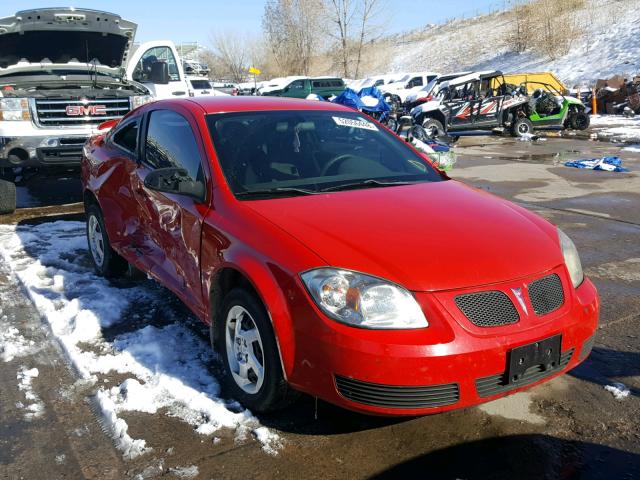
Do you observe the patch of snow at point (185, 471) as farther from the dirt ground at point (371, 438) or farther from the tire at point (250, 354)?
the tire at point (250, 354)

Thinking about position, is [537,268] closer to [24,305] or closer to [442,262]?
[442,262]

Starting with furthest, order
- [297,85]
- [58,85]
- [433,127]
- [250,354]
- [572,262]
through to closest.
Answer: [297,85] → [433,127] → [58,85] → [572,262] → [250,354]

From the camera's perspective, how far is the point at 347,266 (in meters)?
2.66

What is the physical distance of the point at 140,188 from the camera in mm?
4309

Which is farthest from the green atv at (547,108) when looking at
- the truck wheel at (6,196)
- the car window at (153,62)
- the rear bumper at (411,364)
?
the rear bumper at (411,364)

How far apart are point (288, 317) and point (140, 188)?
2.10m

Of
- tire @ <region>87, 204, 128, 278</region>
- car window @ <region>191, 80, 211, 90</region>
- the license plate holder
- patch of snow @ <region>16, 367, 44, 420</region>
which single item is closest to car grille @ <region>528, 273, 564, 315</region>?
the license plate holder

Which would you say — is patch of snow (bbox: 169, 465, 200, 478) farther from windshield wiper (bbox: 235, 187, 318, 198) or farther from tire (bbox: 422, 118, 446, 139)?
tire (bbox: 422, 118, 446, 139)

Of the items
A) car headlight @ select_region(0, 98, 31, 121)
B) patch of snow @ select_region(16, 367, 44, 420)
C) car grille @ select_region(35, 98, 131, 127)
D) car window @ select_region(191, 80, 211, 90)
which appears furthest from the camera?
car window @ select_region(191, 80, 211, 90)

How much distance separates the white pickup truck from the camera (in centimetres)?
749

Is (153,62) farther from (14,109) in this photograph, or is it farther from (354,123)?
(354,123)

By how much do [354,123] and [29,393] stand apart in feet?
8.76

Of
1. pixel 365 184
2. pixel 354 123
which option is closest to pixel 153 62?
pixel 354 123

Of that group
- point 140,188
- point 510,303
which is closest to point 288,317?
point 510,303
